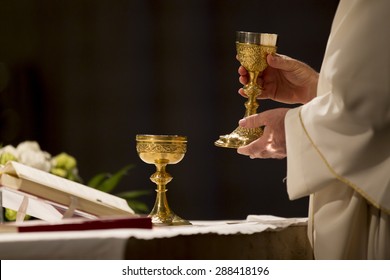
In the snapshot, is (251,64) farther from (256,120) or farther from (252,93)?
(256,120)

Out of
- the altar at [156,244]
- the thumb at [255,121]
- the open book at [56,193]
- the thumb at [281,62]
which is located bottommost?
the altar at [156,244]

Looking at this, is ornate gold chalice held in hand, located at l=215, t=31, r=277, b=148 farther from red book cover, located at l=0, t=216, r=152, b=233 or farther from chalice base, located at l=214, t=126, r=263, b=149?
red book cover, located at l=0, t=216, r=152, b=233

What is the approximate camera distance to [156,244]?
1468mm

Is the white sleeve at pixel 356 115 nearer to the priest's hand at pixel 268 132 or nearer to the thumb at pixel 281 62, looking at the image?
the priest's hand at pixel 268 132

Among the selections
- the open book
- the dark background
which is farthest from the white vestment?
the dark background

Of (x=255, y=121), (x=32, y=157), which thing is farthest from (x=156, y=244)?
(x=32, y=157)

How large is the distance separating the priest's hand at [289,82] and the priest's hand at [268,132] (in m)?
0.33

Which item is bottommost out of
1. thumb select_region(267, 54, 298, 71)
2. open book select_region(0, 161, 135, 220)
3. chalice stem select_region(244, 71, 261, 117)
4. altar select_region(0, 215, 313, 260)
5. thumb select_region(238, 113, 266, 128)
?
altar select_region(0, 215, 313, 260)

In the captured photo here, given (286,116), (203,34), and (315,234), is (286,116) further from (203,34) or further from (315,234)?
(203,34)

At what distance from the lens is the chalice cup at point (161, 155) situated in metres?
1.94

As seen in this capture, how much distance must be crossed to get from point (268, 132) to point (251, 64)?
11.6 inches

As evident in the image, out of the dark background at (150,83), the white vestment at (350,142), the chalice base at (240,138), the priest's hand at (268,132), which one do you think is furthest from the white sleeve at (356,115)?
the dark background at (150,83)

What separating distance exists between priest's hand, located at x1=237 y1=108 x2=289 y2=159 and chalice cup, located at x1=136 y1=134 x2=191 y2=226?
A: 204 mm

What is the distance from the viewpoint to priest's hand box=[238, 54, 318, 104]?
2158mm
